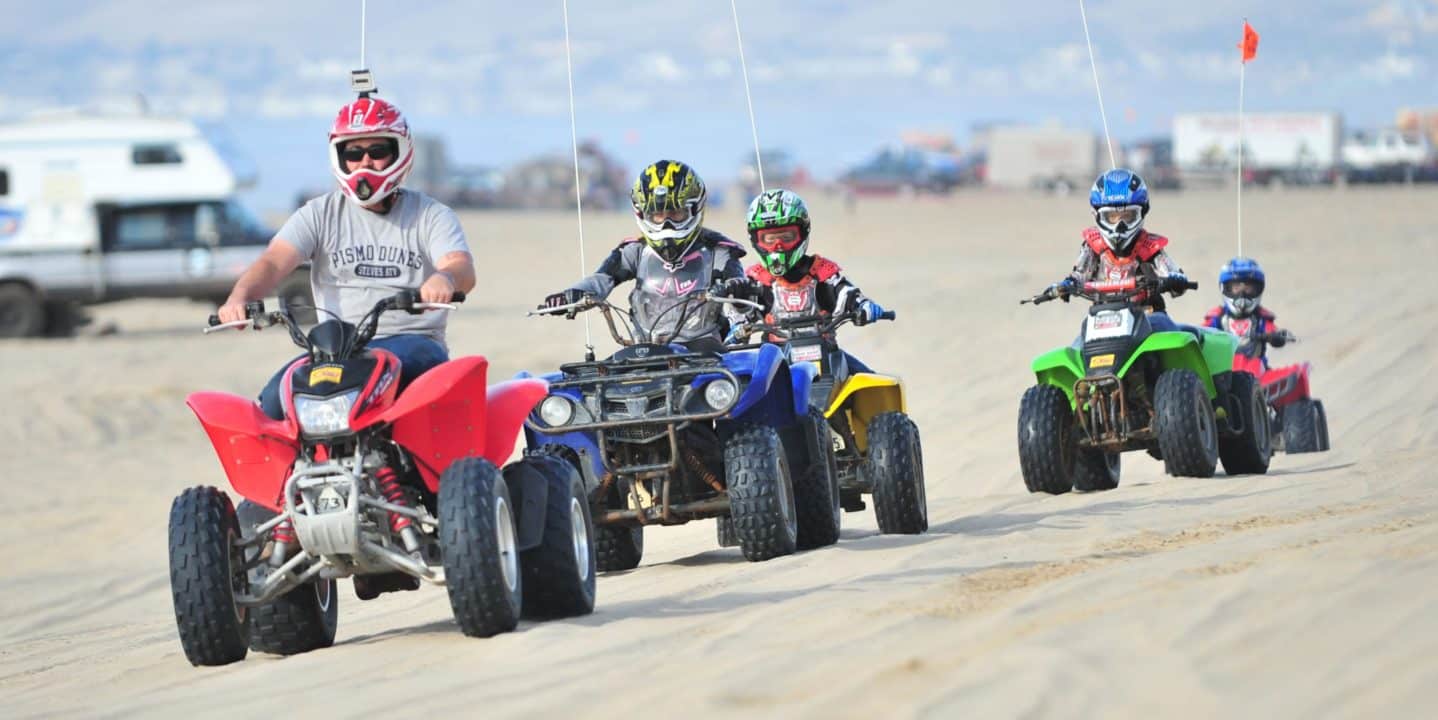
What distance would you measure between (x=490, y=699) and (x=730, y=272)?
4.49 metres

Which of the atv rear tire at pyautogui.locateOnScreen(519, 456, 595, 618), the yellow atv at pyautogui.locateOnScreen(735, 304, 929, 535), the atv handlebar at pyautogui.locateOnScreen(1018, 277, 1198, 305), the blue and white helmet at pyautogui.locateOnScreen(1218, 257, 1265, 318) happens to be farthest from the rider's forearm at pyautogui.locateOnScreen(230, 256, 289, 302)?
the blue and white helmet at pyautogui.locateOnScreen(1218, 257, 1265, 318)

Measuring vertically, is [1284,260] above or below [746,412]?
above

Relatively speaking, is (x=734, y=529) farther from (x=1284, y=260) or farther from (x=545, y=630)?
(x=1284, y=260)

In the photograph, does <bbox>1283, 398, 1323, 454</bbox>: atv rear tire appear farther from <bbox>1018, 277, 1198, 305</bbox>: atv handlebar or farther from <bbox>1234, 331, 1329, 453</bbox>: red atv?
<bbox>1018, 277, 1198, 305</bbox>: atv handlebar

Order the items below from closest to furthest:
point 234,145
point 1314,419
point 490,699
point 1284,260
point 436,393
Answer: point 490,699 → point 436,393 → point 1314,419 → point 1284,260 → point 234,145

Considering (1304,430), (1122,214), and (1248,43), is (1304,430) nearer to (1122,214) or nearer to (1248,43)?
(1248,43)

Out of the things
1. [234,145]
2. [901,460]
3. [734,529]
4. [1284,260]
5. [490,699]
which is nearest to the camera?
[490,699]

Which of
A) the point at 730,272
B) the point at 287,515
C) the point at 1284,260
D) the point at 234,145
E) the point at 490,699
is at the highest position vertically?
the point at 234,145

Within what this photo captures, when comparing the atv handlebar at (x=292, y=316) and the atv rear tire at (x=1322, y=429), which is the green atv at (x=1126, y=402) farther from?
the atv handlebar at (x=292, y=316)

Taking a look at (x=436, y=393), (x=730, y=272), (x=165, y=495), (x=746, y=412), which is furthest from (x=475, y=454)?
(x=165, y=495)

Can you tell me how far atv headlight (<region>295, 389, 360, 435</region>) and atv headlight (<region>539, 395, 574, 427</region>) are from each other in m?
2.32

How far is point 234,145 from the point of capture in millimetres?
34156

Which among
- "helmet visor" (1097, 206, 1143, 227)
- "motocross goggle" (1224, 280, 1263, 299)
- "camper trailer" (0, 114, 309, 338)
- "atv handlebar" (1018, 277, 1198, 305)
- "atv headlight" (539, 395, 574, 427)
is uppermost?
"camper trailer" (0, 114, 309, 338)

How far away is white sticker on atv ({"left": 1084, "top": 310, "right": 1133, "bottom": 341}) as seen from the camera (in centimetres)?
1270
